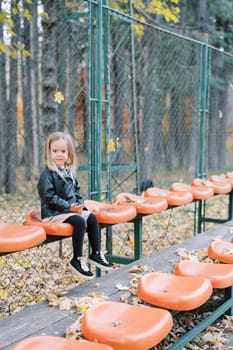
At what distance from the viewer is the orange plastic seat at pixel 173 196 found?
480 cm

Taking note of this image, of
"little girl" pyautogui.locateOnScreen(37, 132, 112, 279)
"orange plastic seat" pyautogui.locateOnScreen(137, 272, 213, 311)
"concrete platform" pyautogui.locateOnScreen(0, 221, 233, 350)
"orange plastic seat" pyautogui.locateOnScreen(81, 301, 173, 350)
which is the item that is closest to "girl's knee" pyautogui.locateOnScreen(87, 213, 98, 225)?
"little girl" pyautogui.locateOnScreen(37, 132, 112, 279)

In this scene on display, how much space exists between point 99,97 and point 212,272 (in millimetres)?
2121

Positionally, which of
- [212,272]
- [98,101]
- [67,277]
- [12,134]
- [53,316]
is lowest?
[67,277]

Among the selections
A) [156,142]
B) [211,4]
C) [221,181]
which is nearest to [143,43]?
[156,142]

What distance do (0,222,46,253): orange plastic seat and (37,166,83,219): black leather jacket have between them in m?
0.37

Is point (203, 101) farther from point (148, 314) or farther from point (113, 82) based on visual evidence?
point (148, 314)

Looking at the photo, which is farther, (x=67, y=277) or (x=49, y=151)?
(x=67, y=277)

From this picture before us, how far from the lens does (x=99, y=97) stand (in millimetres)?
4566

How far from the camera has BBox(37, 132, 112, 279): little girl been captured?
3.47m

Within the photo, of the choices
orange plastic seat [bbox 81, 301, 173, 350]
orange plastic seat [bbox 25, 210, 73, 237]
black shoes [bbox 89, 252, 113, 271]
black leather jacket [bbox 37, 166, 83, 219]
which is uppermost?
black leather jacket [bbox 37, 166, 83, 219]

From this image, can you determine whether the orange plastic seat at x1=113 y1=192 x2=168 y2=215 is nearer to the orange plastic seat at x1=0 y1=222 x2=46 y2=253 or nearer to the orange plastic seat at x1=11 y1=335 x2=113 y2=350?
the orange plastic seat at x1=0 y1=222 x2=46 y2=253

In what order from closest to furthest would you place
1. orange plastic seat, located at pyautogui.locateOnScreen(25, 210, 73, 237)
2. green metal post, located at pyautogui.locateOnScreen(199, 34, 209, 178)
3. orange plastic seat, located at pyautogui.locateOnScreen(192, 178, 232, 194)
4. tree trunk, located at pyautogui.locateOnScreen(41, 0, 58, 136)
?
orange plastic seat, located at pyautogui.locateOnScreen(25, 210, 73, 237) → orange plastic seat, located at pyautogui.locateOnScreen(192, 178, 232, 194) → green metal post, located at pyautogui.locateOnScreen(199, 34, 209, 178) → tree trunk, located at pyautogui.locateOnScreen(41, 0, 58, 136)

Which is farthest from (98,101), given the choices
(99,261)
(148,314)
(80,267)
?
(148,314)

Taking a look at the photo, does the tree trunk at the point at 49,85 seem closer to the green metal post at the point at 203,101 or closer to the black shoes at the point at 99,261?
the green metal post at the point at 203,101
